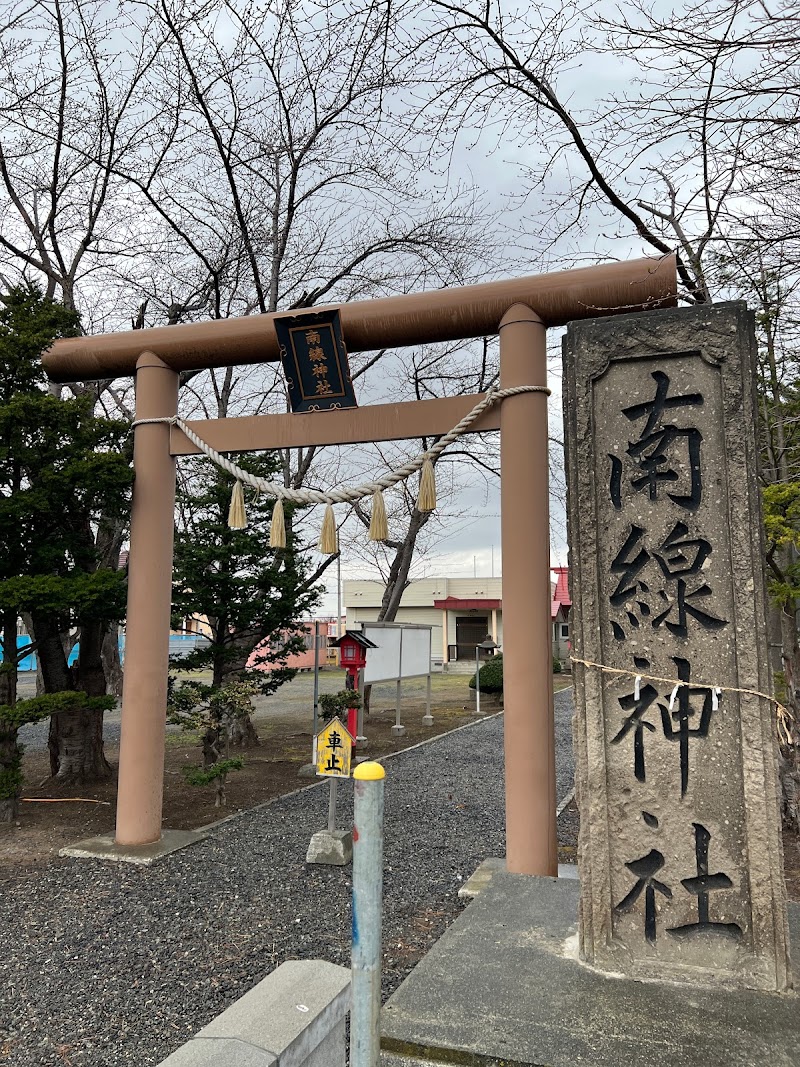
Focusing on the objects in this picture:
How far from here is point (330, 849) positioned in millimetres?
5648

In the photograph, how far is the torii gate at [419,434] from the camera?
493cm

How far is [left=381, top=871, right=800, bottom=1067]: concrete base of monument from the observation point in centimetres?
205

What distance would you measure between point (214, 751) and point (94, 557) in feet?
8.86

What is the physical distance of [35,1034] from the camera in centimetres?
329

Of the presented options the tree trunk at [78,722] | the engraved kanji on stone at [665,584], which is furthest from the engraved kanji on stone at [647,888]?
the tree trunk at [78,722]

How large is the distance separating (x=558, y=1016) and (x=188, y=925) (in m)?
3.05

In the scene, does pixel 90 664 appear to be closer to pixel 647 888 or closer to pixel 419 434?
pixel 419 434

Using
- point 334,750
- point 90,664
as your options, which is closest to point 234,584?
point 90,664

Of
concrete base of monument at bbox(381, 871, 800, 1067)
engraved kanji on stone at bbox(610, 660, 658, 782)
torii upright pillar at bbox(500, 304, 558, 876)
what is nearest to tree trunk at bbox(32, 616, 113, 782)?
torii upright pillar at bbox(500, 304, 558, 876)

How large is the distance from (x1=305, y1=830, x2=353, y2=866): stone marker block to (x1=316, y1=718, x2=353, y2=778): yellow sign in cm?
55

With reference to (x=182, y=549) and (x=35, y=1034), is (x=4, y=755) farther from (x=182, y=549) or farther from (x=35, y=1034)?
(x=35, y=1034)

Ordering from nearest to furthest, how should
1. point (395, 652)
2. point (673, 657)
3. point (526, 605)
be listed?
point (673, 657), point (526, 605), point (395, 652)

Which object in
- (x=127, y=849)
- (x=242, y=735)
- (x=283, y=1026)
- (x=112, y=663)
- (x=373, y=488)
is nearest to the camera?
(x=283, y=1026)

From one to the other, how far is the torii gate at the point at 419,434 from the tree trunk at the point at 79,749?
3.03m
